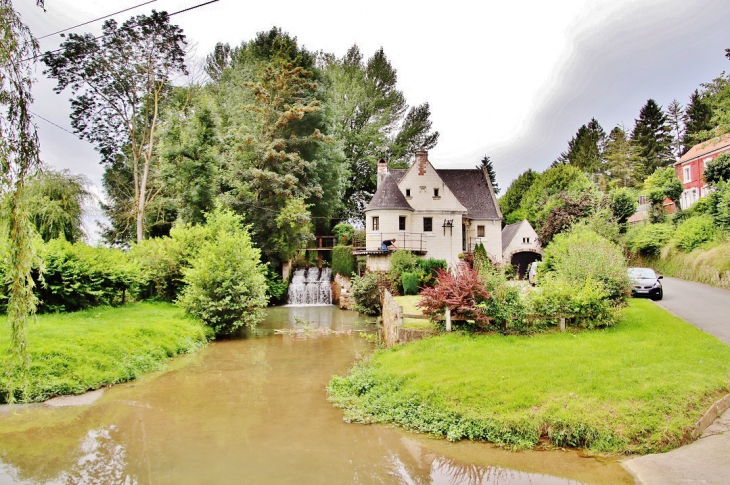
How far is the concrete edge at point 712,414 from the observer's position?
7.43 meters

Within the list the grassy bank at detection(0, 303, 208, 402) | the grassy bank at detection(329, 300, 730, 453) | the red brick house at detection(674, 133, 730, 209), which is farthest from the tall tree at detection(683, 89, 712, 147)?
the grassy bank at detection(0, 303, 208, 402)

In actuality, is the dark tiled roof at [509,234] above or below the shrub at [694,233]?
above

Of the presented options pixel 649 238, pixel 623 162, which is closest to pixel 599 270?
pixel 649 238

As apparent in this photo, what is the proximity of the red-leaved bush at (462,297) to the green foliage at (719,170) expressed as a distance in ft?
78.4

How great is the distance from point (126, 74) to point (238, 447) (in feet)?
98.8

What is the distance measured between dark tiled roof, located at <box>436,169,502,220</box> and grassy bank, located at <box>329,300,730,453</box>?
23.6 metres

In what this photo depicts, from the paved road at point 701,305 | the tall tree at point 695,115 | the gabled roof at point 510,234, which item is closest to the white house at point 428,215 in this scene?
the gabled roof at point 510,234

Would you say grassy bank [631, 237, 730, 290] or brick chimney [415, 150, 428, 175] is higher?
brick chimney [415, 150, 428, 175]

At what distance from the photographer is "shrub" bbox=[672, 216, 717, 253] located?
26975mm

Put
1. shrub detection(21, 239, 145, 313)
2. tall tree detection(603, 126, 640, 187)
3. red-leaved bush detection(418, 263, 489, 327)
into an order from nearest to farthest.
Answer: red-leaved bush detection(418, 263, 489, 327)
shrub detection(21, 239, 145, 313)
tall tree detection(603, 126, 640, 187)

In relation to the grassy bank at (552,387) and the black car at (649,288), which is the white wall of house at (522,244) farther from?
the grassy bank at (552,387)

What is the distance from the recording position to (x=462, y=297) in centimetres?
1297

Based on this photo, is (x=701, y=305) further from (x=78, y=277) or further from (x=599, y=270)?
(x=78, y=277)

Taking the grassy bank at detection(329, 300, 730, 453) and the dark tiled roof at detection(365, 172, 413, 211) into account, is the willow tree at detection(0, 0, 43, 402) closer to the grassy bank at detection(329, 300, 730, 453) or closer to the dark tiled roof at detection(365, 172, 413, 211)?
the grassy bank at detection(329, 300, 730, 453)
